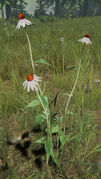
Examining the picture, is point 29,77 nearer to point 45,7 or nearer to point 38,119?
point 38,119

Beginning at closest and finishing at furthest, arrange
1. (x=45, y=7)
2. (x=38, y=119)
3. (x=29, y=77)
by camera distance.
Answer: (x=29, y=77) → (x=38, y=119) → (x=45, y=7)

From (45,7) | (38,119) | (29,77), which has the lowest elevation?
(38,119)

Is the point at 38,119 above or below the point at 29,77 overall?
below

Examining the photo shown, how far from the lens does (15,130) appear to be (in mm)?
1566

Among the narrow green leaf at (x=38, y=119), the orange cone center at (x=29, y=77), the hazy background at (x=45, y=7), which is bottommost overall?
the narrow green leaf at (x=38, y=119)

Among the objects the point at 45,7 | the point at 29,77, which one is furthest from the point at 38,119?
the point at 45,7

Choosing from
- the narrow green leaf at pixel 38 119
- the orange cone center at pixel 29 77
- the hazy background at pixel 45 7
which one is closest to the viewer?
the orange cone center at pixel 29 77

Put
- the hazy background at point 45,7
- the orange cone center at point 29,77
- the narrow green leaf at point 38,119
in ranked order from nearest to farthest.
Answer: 1. the orange cone center at point 29,77
2. the narrow green leaf at point 38,119
3. the hazy background at point 45,7

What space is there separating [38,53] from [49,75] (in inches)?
25.1

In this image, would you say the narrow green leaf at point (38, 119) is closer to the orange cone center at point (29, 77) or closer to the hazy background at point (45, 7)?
the orange cone center at point (29, 77)

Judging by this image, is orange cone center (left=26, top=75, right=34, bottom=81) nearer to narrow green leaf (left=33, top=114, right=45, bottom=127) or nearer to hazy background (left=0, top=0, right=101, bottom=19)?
narrow green leaf (left=33, top=114, right=45, bottom=127)

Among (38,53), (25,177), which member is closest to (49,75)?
(38,53)

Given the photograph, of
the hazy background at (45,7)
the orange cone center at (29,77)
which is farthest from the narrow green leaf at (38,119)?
the hazy background at (45,7)

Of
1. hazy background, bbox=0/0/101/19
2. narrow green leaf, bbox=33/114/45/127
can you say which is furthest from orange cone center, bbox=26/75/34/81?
hazy background, bbox=0/0/101/19
